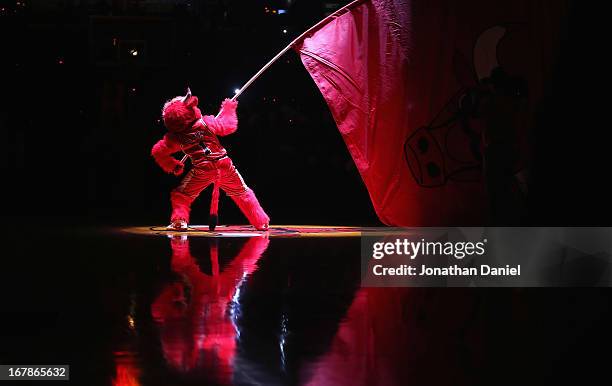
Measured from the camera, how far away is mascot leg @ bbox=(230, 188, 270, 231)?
32.9 feet

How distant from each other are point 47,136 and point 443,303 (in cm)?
1413

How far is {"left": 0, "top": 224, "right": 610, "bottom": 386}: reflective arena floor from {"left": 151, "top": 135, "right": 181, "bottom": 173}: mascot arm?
10.7 ft

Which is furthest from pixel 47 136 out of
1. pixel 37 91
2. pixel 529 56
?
pixel 529 56

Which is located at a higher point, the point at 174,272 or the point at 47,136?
the point at 47,136

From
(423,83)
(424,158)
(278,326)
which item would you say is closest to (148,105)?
(423,83)

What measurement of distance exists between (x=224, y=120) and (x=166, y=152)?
0.78 metres

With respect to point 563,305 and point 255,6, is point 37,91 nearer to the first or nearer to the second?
point 255,6

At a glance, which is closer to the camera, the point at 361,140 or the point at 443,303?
the point at 443,303

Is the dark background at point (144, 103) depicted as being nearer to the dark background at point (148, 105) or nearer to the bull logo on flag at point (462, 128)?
the dark background at point (148, 105)

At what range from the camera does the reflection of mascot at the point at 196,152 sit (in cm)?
966

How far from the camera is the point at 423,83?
29.5ft

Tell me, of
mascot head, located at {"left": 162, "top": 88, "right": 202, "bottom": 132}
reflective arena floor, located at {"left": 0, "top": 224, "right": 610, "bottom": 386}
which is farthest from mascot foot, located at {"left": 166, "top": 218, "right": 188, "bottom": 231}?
reflective arena floor, located at {"left": 0, "top": 224, "right": 610, "bottom": 386}

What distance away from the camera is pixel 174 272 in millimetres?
6039
